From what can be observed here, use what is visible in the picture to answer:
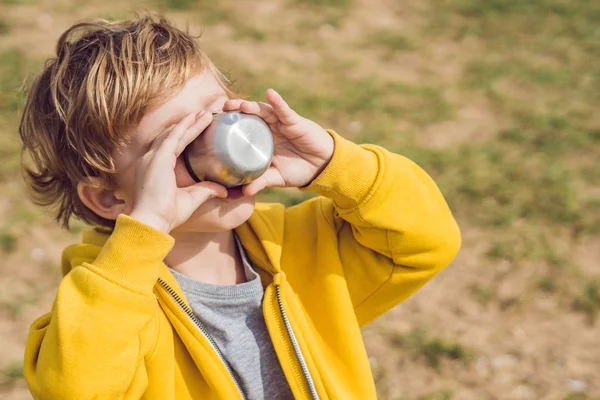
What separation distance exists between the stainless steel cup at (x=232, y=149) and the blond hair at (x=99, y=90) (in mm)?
214

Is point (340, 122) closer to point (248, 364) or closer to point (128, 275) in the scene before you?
point (248, 364)

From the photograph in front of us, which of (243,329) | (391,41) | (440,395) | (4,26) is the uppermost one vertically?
(243,329)

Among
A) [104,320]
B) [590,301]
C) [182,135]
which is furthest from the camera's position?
[590,301]

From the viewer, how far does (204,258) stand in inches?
79.1

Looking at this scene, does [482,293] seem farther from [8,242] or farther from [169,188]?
[8,242]

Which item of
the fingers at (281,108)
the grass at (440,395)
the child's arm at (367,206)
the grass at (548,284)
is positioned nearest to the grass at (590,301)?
the grass at (548,284)

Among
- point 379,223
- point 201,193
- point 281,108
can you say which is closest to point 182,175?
point 201,193

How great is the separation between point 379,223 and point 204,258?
19.3 inches

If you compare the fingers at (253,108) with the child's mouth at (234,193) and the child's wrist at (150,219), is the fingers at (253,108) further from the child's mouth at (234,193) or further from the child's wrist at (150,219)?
the child's wrist at (150,219)

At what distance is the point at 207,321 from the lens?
6.36 ft

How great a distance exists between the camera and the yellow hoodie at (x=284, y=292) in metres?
1.62

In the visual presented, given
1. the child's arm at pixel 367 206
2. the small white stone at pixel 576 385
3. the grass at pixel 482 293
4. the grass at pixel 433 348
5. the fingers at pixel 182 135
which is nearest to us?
the fingers at pixel 182 135

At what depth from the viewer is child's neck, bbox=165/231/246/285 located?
1988mm

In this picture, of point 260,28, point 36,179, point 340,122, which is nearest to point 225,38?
point 260,28
